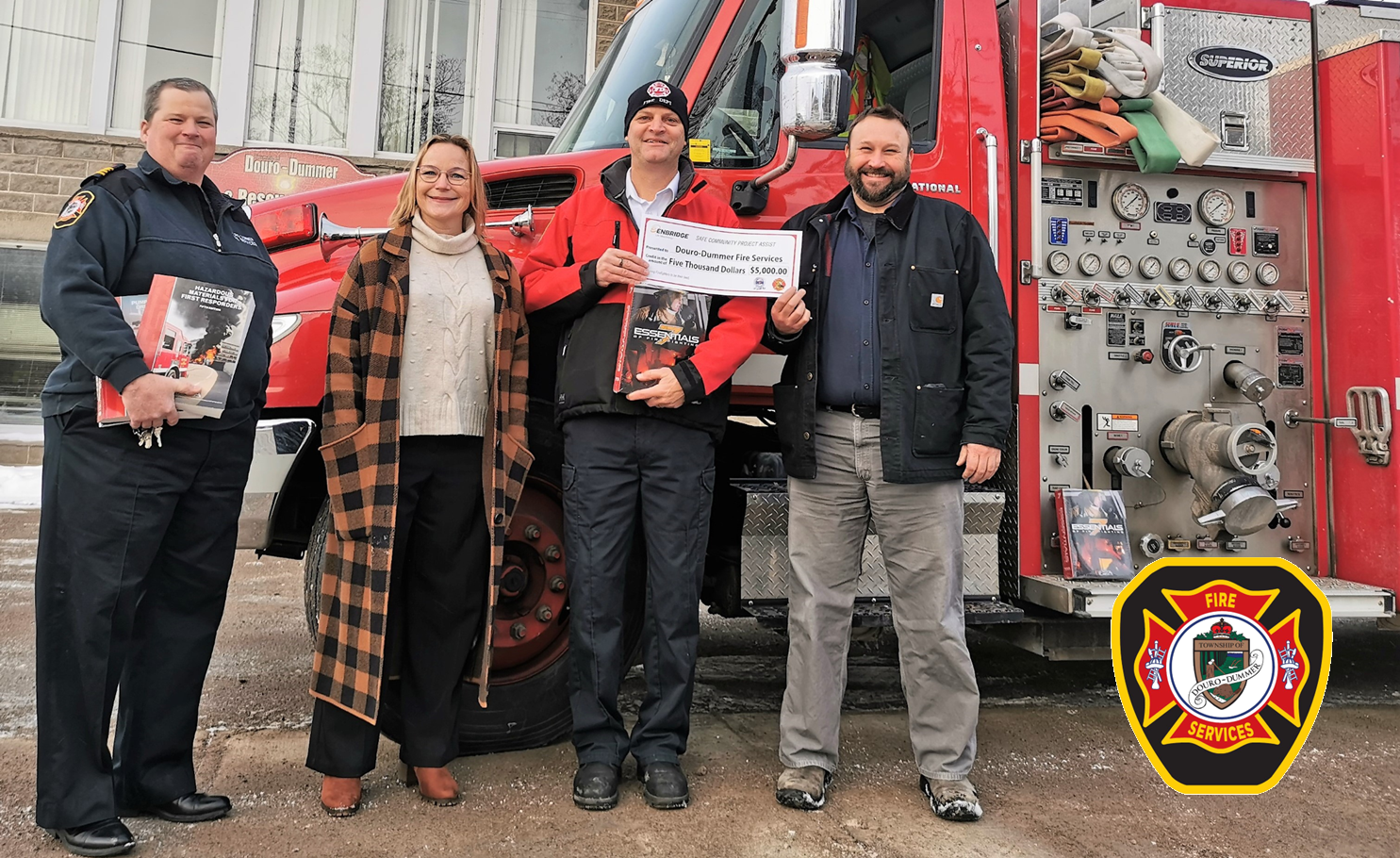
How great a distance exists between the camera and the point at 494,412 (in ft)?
10.0

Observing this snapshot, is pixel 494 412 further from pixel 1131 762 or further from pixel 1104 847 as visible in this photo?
pixel 1131 762

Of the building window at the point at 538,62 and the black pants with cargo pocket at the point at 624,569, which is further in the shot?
the building window at the point at 538,62

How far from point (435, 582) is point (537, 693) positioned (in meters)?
0.64

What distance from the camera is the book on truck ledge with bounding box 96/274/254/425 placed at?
2.62 metres

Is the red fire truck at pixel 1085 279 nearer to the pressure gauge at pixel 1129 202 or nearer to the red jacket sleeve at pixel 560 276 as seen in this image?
the pressure gauge at pixel 1129 202

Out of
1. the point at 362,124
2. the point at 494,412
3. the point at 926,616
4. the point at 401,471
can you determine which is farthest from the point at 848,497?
the point at 362,124

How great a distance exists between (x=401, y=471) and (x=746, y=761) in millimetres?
1522

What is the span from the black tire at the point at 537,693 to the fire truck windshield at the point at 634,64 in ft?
4.05

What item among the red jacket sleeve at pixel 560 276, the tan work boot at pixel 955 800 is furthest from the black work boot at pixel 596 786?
the red jacket sleeve at pixel 560 276

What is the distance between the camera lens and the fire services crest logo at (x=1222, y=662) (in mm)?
2424

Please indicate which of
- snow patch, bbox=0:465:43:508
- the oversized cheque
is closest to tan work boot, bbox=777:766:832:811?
the oversized cheque

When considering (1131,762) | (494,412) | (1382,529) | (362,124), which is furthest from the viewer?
(362,124)

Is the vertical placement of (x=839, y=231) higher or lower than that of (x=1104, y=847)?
higher

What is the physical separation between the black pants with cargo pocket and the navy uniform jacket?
949 mm
